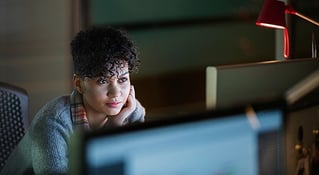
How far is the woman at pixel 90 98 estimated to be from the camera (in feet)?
5.94

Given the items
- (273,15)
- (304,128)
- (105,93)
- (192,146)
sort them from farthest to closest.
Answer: (273,15) < (105,93) < (304,128) < (192,146)

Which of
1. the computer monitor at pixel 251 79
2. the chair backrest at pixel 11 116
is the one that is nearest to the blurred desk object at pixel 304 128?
the computer monitor at pixel 251 79

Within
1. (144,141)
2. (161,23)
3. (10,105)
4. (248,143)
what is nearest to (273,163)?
(248,143)

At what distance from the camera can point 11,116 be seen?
7.38 feet

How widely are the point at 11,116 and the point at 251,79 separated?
894 mm

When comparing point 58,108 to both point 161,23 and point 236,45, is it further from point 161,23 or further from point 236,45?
point 236,45

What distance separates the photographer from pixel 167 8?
454 cm

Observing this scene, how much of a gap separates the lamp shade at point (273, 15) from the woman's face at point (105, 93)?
70 centimetres

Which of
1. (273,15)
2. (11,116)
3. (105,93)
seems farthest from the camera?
(273,15)

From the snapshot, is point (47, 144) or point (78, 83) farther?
point (78, 83)

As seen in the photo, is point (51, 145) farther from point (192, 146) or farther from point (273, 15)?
point (273, 15)

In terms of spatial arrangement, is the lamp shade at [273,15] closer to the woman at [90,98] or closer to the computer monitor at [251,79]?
the computer monitor at [251,79]

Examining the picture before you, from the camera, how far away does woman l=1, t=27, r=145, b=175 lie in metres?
1.81

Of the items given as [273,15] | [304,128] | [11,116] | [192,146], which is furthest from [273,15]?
[192,146]
